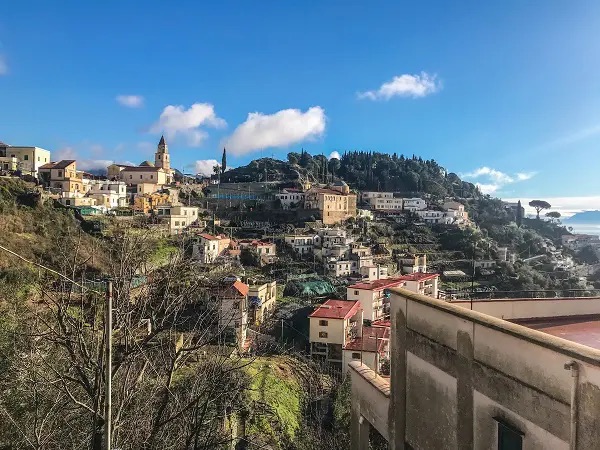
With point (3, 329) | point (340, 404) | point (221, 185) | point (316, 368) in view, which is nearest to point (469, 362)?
point (3, 329)

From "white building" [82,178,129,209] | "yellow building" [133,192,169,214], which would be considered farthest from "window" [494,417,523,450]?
"yellow building" [133,192,169,214]

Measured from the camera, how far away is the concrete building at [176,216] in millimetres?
60844

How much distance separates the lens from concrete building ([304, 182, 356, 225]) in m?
79.0

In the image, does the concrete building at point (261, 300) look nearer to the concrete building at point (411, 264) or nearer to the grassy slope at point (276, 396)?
the grassy slope at point (276, 396)

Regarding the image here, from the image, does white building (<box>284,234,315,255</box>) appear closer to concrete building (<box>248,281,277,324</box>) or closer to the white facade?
concrete building (<box>248,281,277,324</box>)

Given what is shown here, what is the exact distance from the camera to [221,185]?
9369 centimetres

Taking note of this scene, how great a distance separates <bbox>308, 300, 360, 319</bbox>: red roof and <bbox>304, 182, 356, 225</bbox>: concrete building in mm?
43390

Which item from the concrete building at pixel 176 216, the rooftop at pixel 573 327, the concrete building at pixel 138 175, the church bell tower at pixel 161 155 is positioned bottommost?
the rooftop at pixel 573 327

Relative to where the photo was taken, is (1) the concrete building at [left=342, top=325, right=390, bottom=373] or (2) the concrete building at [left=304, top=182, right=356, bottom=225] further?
(2) the concrete building at [left=304, top=182, right=356, bottom=225]

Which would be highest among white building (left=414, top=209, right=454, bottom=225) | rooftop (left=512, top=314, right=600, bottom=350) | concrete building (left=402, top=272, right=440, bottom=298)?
white building (left=414, top=209, right=454, bottom=225)

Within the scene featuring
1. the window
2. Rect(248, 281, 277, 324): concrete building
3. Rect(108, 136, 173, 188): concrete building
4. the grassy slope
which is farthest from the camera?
Rect(108, 136, 173, 188): concrete building

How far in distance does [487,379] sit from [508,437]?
0.49m

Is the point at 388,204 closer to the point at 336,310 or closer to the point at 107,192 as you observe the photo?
the point at 107,192

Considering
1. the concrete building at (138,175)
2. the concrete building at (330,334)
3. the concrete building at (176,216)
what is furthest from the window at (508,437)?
the concrete building at (138,175)
